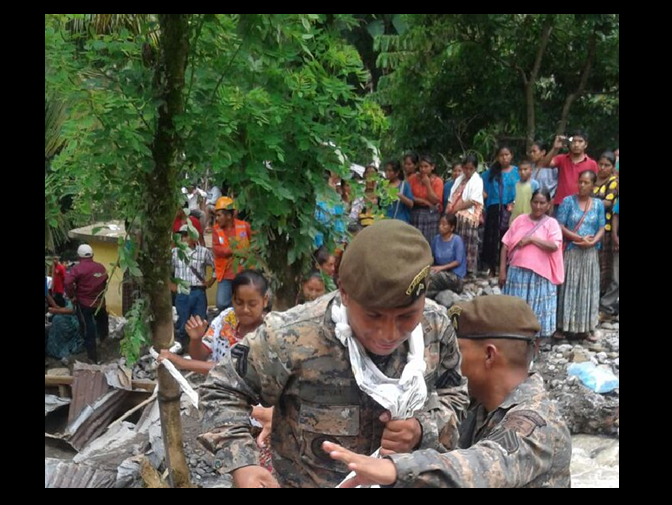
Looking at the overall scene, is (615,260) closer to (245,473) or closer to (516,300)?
(516,300)

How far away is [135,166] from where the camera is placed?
146 inches

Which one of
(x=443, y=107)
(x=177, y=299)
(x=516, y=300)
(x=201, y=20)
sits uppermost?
(x=443, y=107)

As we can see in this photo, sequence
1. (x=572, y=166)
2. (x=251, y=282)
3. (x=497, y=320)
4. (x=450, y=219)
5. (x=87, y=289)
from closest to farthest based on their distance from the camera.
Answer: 1. (x=497, y=320)
2. (x=251, y=282)
3. (x=450, y=219)
4. (x=87, y=289)
5. (x=572, y=166)

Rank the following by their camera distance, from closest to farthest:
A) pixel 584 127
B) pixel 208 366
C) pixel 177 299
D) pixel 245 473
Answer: pixel 245 473
pixel 208 366
pixel 177 299
pixel 584 127

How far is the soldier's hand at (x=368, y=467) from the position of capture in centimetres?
198

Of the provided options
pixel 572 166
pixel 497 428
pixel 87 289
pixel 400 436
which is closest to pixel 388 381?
pixel 400 436

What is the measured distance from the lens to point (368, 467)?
1990 millimetres

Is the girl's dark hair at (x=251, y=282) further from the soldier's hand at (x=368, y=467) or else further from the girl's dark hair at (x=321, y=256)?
the soldier's hand at (x=368, y=467)

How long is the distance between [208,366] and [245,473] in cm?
238

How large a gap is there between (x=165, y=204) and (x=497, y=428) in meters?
2.19

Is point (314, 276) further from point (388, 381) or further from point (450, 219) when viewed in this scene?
point (450, 219)

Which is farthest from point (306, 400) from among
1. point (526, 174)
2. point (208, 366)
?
point (526, 174)

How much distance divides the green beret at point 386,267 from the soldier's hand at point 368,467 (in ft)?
1.43

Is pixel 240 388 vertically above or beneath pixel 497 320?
beneath
